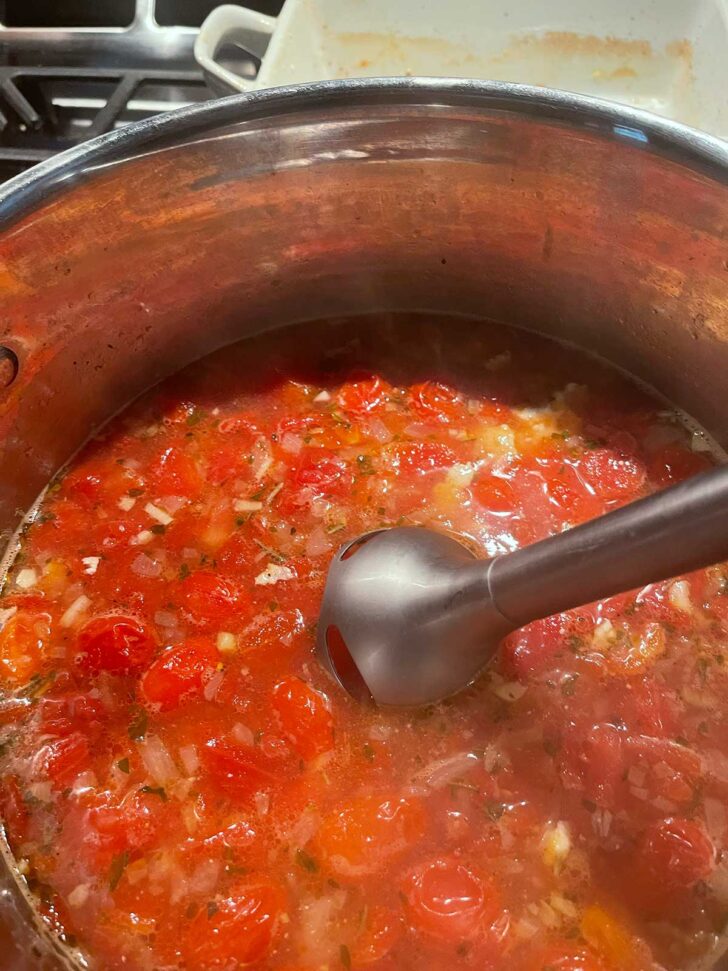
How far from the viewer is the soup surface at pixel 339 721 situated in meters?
1.36

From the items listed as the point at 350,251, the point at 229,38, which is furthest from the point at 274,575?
the point at 229,38

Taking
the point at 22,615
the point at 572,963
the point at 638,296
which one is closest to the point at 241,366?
the point at 22,615

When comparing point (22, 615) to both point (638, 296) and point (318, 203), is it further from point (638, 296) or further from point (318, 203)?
point (638, 296)

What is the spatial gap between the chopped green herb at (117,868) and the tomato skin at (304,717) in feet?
1.20

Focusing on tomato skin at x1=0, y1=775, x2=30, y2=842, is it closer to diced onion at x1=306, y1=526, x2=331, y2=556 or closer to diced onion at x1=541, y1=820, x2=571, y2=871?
diced onion at x1=306, y1=526, x2=331, y2=556

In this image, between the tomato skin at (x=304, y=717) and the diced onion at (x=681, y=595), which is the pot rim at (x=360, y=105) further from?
the tomato skin at (x=304, y=717)

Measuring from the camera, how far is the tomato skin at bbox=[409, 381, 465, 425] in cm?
193

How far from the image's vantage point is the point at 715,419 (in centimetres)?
188

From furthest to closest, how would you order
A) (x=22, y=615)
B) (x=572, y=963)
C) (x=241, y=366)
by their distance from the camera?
(x=241, y=366), (x=22, y=615), (x=572, y=963)

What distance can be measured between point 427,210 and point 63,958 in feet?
5.72

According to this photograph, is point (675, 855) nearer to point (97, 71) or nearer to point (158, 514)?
point (158, 514)

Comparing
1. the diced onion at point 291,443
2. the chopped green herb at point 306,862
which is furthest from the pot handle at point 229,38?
the chopped green herb at point 306,862

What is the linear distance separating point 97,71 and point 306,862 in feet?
7.58

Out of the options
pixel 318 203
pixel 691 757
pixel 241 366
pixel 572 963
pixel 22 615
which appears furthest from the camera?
pixel 241 366
